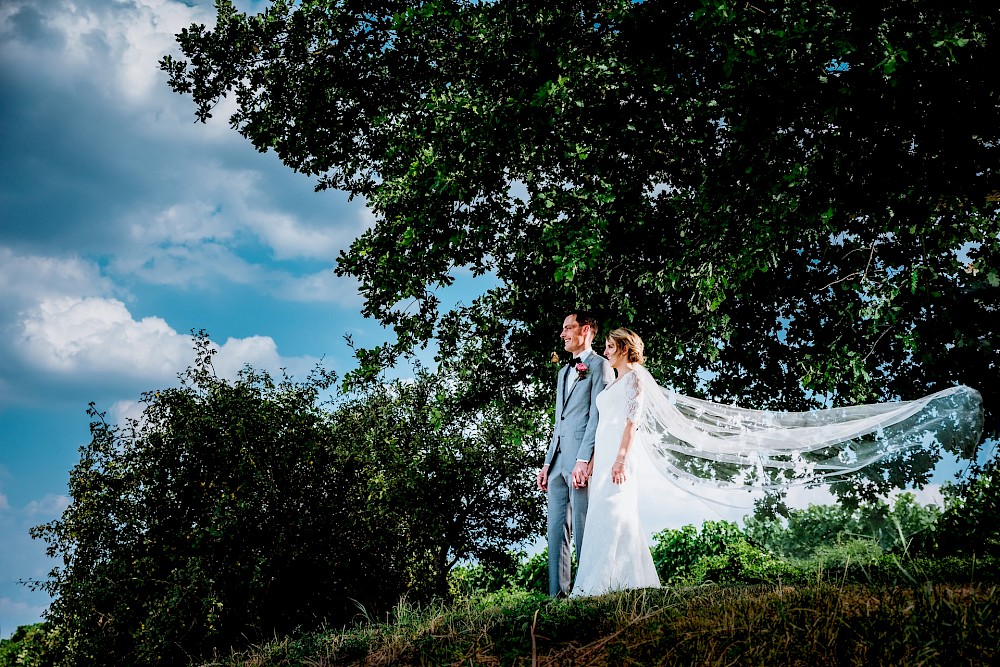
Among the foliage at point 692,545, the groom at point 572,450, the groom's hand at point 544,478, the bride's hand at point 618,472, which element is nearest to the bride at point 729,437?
the bride's hand at point 618,472

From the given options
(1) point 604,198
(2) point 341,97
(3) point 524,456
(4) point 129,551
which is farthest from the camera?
(3) point 524,456

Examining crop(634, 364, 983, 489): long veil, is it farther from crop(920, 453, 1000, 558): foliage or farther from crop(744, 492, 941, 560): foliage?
crop(920, 453, 1000, 558): foliage

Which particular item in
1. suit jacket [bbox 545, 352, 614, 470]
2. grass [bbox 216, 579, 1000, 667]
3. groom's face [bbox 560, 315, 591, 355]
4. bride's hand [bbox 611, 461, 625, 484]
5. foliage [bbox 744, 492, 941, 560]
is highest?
groom's face [bbox 560, 315, 591, 355]

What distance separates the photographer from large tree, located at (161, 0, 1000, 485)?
30.3 feet

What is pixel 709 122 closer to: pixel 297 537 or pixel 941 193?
pixel 941 193

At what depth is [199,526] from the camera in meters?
9.42

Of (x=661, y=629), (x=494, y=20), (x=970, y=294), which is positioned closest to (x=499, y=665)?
(x=661, y=629)

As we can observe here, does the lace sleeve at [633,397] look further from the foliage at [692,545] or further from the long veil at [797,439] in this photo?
the foliage at [692,545]

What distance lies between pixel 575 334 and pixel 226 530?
5.36m

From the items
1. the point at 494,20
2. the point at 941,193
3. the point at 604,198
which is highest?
the point at 494,20

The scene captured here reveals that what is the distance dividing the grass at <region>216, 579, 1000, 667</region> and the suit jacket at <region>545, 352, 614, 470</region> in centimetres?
274

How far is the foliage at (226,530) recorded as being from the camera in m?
8.81

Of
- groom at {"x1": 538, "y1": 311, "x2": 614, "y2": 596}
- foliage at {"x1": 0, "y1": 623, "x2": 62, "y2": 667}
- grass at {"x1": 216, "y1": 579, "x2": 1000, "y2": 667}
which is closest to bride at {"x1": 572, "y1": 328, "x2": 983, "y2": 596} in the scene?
groom at {"x1": 538, "y1": 311, "x2": 614, "y2": 596}

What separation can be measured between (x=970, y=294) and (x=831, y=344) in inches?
109
